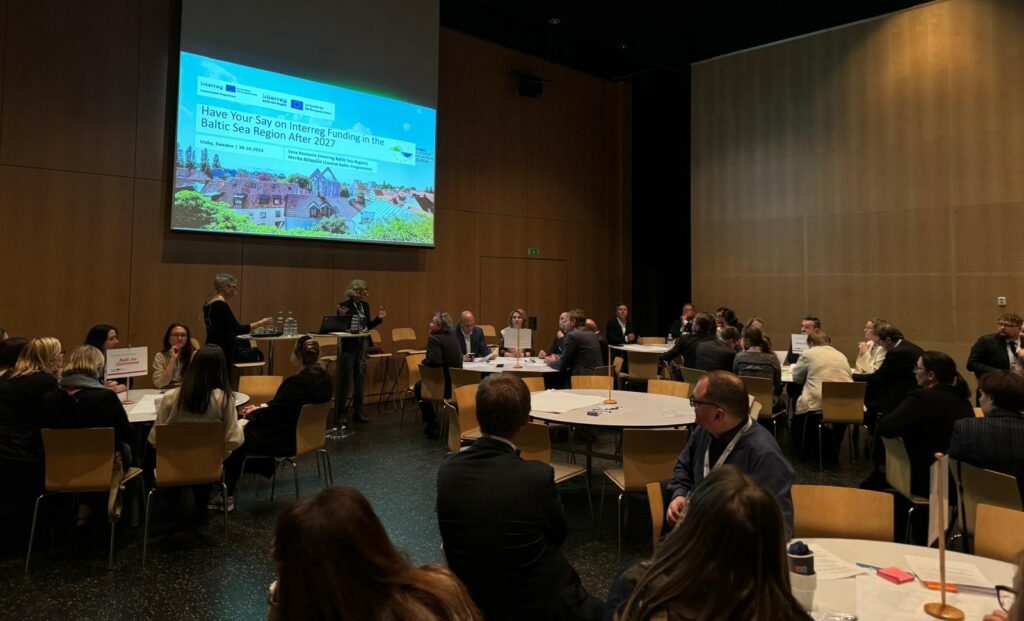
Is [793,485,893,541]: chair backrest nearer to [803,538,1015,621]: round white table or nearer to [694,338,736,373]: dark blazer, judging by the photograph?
[803,538,1015,621]: round white table

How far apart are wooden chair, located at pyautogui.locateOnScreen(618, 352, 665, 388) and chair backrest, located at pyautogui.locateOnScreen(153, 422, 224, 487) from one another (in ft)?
18.2

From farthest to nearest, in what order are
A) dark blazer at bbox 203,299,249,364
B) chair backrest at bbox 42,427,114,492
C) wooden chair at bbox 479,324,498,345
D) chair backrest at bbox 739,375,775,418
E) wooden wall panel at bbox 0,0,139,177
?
wooden chair at bbox 479,324,498,345 < wooden wall panel at bbox 0,0,139,177 < dark blazer at bbox 203,299,249,364 < chair backrest at bbox 739,375,775,418 < chair backrest at bbox 42,427,114,492

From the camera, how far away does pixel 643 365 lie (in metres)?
8.32

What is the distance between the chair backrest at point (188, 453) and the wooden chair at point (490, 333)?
638cm

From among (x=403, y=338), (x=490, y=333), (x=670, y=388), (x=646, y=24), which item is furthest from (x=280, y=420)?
(x=646, y=24)

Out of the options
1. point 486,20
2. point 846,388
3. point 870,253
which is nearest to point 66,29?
point 486,20

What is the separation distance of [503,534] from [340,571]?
1.03 m

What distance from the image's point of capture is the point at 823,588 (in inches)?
77.4

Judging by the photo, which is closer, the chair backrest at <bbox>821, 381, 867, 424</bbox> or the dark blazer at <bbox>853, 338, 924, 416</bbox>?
the dark blazer at <bbox>853, 338, 924, 416</bbox>

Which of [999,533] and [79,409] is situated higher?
[79,409]

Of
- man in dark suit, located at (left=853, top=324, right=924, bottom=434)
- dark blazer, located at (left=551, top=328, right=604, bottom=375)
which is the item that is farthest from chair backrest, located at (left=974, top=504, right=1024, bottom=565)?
dark blazer, located at (left=551, top=328, right=604, bottom=375)

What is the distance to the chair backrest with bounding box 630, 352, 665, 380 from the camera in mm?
8234

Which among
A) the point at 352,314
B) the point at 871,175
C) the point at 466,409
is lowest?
the point at 466,409

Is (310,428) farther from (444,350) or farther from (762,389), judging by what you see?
(762,389)
